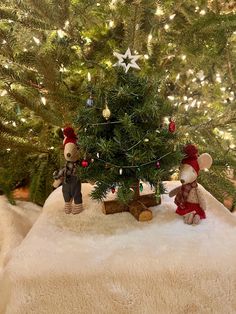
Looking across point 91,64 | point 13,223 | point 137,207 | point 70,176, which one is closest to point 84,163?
point 70,176

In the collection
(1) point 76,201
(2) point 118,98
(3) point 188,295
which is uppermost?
(2) point 118,98

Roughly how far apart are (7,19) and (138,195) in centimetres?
79

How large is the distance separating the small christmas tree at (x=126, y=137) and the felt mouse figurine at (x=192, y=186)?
0.16 feet

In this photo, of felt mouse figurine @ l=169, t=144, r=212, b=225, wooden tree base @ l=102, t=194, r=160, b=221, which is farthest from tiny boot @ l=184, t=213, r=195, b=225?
wooden tree base @ l=102, t=194, r=160, b=221

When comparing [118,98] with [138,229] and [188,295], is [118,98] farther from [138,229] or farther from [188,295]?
[188,295]

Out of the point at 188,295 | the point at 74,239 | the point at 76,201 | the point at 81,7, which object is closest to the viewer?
the point at 188,295

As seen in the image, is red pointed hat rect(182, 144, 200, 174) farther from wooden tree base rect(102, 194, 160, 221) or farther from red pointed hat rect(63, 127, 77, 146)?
red pointed hat rect(63, 127, 77, 146)

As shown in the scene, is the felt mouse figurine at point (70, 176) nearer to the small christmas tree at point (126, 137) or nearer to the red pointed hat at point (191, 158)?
the small christmas tree at point (126, 137)

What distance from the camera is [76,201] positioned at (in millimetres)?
1102

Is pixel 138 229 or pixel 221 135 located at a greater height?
pixel 221 135

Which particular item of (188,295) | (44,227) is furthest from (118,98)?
(188,295)

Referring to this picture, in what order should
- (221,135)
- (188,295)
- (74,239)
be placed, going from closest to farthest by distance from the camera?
A: (188,295)
(74,239)
(221,135)

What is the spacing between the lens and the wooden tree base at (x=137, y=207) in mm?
1051

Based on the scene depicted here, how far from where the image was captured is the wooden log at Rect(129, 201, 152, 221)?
105 centimetres
